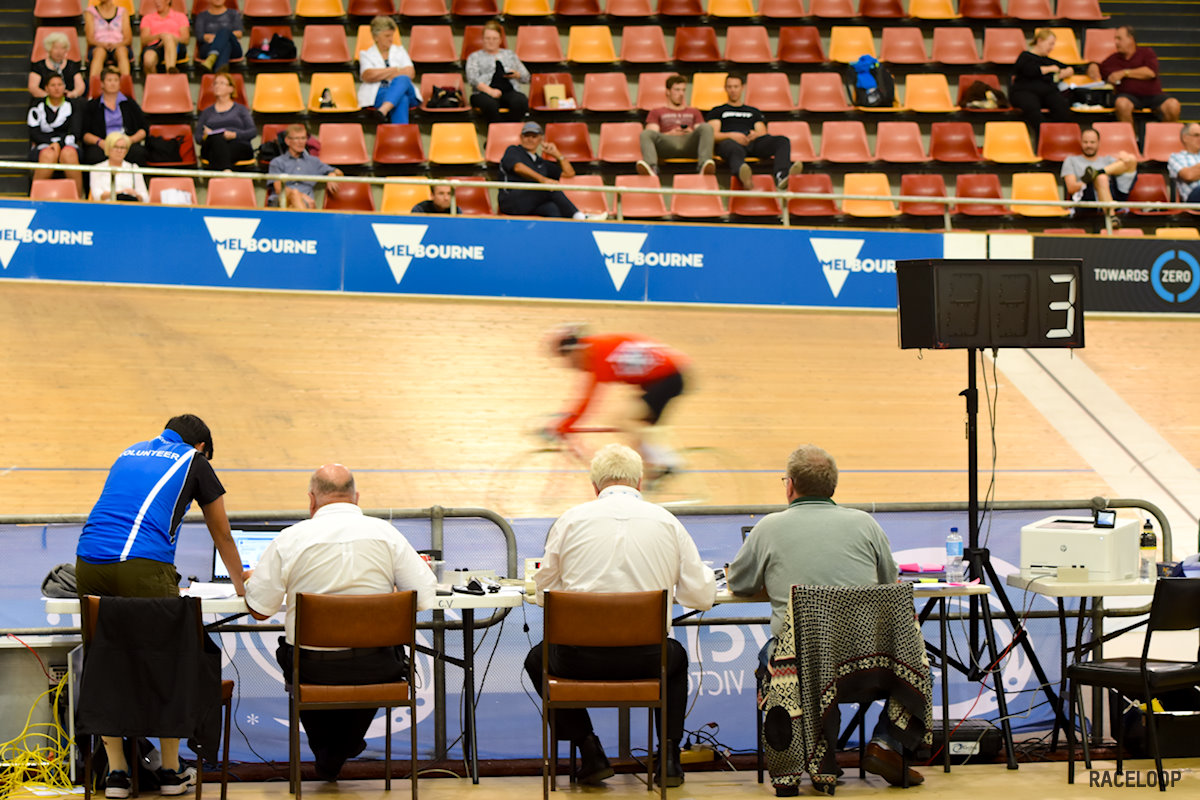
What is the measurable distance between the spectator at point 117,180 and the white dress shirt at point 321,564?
6057 mm

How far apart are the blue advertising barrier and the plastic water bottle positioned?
5122mm

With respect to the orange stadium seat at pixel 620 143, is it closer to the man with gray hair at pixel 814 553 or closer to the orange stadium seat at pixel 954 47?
the orange stadium seat at pixel 954 47

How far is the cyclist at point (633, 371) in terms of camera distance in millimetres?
9461

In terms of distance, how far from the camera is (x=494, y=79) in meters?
12.1

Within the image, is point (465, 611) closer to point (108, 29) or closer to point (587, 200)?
point (587, 200)

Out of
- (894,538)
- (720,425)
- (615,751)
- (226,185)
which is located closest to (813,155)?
(720,425)

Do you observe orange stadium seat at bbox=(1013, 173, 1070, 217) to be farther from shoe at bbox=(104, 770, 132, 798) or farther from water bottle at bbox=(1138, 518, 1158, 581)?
shoe at bbox=(104, 770, 132, 798)

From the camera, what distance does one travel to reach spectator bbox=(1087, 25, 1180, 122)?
42.2 ft

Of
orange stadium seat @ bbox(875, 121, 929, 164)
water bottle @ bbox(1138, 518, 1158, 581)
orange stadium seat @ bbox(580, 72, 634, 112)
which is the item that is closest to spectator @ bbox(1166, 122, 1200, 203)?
orange stadium seat @ bbox(875, 121, 929, 164)

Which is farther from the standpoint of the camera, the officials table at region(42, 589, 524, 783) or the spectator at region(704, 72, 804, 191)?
the spectator at region(704, 72, 804, 191)

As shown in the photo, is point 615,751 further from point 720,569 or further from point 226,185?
point 226,185

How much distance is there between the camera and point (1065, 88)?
12.9m

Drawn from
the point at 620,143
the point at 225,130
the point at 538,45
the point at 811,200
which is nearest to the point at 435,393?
the point at 225,130

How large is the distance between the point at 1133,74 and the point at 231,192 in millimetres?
8928
